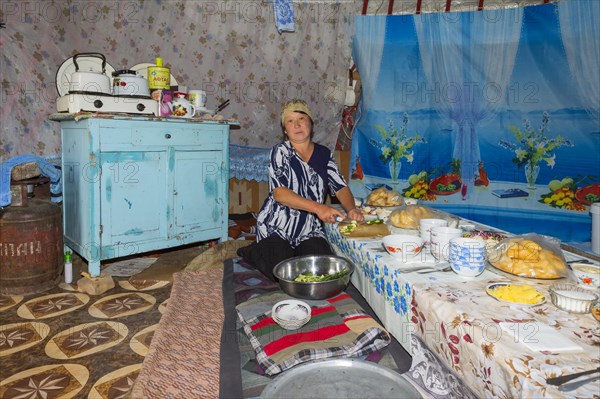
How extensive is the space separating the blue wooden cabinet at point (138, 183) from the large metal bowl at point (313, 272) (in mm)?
1447

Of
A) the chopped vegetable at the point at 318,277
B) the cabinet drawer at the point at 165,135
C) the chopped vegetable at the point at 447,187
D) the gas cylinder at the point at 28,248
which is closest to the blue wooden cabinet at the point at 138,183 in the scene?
the cabinet drawer at the point at 165,135

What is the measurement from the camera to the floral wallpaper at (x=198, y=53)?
10.3ft

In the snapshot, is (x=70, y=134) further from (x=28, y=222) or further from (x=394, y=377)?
(x=394, y=377)

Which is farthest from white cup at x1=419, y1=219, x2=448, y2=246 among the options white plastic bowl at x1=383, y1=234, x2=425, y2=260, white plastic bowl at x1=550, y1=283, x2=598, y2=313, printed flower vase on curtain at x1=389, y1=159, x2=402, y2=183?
printed flower vase on curtain at x1=389, y1=159, x2=402, y2=183

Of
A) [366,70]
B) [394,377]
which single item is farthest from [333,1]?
[394,377]

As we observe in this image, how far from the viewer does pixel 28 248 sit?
2783mm

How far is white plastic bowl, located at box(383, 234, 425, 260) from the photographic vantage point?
1.52 meters

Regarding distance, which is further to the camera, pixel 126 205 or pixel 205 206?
pixel 205 206

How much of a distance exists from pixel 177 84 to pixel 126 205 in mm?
1209

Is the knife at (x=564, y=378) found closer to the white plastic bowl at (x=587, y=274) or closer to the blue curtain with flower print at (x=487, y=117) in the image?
the white plastic bowl at (x=587, y=274)

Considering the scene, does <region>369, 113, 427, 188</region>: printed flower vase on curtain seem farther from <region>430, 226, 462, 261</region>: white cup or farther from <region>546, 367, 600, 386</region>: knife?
<region>546, 367, 600, 386</region>: knife

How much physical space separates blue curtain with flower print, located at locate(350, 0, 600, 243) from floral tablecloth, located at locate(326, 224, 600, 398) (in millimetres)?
2873

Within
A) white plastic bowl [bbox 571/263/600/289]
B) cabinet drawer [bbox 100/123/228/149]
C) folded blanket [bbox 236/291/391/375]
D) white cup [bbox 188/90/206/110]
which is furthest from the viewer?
white cup [bbox 188/90/206/110]

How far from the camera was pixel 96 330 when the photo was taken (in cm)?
233
